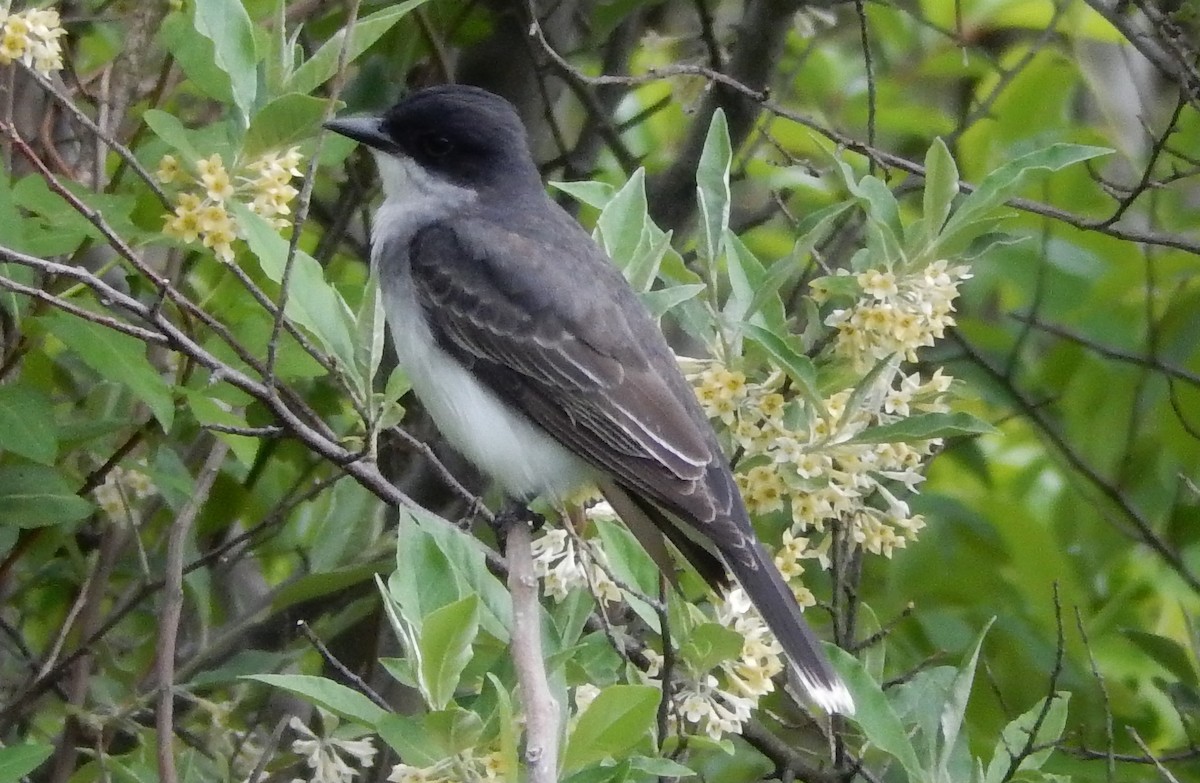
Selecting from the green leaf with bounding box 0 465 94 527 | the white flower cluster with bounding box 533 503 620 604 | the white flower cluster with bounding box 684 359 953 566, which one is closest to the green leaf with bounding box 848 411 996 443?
the white flower cluster with bounding box 684 359 953 566

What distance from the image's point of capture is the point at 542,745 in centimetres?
212

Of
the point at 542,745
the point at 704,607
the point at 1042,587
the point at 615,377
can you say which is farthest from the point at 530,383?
the point at 542,745

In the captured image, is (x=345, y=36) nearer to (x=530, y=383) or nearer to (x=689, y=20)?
(x=530, y=383)

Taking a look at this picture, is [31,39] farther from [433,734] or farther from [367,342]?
[433,734]

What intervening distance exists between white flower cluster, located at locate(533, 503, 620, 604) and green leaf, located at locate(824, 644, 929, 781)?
0.43 metres

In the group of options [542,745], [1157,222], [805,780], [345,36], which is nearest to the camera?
[542,745]

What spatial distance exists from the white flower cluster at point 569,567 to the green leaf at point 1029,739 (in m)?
0.71

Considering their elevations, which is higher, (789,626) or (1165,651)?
(789,626)

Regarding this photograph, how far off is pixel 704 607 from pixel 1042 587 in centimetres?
92

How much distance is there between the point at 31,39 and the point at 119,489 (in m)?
1.09

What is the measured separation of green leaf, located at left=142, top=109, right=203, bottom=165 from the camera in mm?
2742

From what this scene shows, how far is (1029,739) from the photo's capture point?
283 centimetres

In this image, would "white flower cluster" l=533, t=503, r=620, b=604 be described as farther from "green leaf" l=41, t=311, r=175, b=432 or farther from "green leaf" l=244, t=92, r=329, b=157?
"green leaf" l=244, t=92, r=329, b=157

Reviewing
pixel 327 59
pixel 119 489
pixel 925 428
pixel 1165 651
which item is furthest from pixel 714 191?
pixel 1165 651
